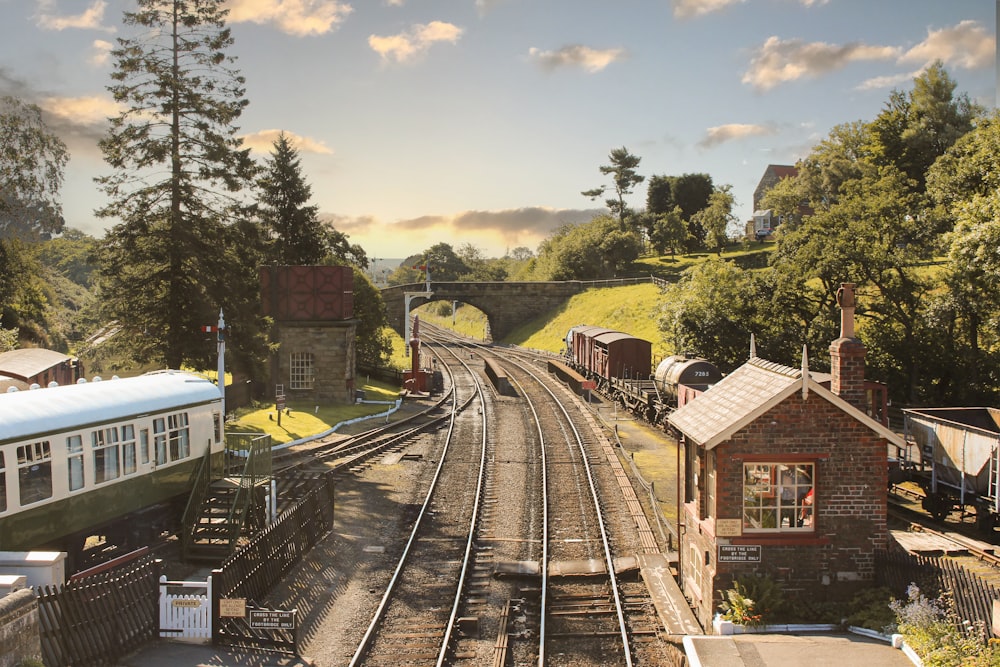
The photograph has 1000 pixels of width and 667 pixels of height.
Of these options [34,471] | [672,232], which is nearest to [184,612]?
[34,471]

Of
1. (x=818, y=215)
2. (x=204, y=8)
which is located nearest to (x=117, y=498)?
(x=204, y=8)

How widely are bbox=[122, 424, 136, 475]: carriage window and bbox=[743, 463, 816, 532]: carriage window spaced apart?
11.7 metres

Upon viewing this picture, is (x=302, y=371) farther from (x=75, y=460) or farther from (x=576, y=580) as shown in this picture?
(x=576, y=580)

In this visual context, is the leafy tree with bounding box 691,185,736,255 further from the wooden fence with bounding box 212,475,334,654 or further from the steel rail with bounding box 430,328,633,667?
the wooden fence with bounding box 212,475,334,654

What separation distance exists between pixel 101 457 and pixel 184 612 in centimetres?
420

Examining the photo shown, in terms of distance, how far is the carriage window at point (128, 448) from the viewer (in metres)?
15.0

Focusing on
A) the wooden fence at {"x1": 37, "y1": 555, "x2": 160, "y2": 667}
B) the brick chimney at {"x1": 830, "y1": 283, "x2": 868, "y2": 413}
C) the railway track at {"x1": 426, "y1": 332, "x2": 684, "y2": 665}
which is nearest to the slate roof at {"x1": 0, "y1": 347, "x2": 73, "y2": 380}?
the wooden fence at {"x1": 37, "y1": 555, "x2": 160, "y2": 667}

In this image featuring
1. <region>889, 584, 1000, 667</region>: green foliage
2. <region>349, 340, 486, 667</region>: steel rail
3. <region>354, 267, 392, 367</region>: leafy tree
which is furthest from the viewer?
<region>354, 267, 392, 367</region>: leafy tree

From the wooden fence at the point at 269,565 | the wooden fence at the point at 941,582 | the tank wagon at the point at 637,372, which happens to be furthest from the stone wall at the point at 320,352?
the wooden fence at the point at 941,582

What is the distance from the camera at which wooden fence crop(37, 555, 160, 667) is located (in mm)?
9820

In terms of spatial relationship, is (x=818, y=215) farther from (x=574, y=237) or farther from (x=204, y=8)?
(x=574, y=237)

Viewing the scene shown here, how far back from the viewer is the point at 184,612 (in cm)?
1166

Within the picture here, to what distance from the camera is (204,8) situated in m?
28.5

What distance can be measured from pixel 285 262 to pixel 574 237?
1875 inches
